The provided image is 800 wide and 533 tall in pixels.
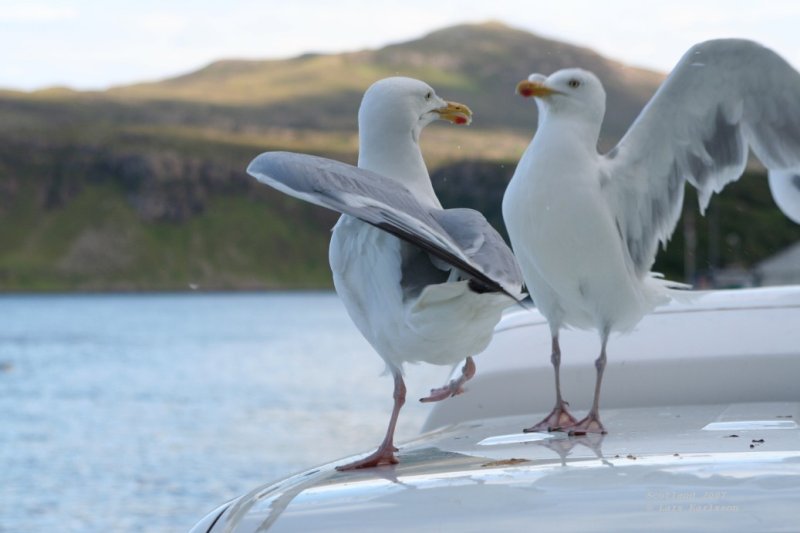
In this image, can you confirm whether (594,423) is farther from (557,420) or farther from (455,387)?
(455,387)

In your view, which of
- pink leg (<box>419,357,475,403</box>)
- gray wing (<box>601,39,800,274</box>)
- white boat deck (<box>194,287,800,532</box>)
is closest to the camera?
white boat deck (<box>194,287,800,532</box>)

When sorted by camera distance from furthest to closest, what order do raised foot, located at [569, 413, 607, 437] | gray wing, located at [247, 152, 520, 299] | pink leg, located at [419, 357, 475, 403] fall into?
pink leg, located at [419, 357, 475, 403] < raised foot, located at [569, 413, 607, 437] < gray wing, located at [247, 152, 520, 299]

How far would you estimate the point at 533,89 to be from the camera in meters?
2.10

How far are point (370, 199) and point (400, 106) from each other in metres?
0.30

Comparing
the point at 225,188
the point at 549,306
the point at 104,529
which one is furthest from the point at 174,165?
the point at 549,306

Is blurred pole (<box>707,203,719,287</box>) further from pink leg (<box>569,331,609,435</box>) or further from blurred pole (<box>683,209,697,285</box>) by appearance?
pink leg (<box>569,331,609,435</box>)

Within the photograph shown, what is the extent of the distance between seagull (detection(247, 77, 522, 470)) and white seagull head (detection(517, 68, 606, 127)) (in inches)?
6.0

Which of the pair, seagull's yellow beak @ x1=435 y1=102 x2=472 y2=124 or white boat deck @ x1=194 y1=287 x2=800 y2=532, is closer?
white boat deck @ x1=194 y1=287 x2=800 y2=532

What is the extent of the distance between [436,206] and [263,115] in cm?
14528

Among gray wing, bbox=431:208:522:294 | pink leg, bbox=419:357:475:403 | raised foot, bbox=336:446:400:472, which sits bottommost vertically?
pink leg, bbox=419:357:475:403

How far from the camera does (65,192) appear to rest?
5620 inches

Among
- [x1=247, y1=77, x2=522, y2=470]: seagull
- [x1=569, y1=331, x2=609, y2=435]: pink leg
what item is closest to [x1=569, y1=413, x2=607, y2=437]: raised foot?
[x1=569, y1=331, x2=609, y2=435]: pink leg

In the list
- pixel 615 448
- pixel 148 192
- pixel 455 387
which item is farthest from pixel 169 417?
pixel 148 192

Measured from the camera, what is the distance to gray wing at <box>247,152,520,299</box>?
1748 mm
